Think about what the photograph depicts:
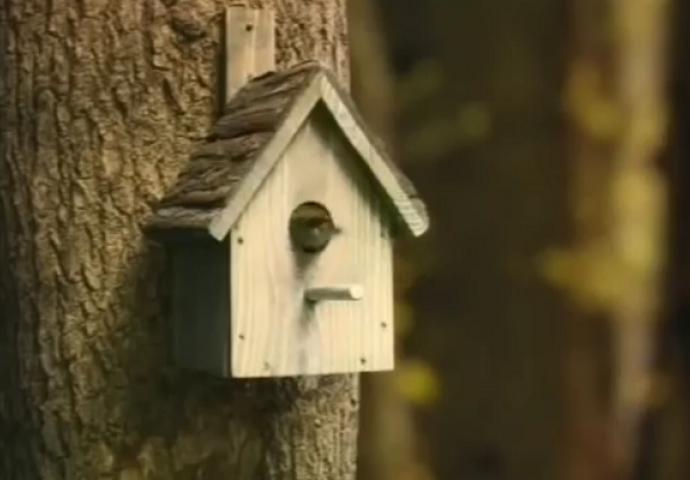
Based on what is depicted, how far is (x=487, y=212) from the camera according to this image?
4.72 ft

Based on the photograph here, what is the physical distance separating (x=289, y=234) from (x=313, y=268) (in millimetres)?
30

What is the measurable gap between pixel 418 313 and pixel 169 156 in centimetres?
48

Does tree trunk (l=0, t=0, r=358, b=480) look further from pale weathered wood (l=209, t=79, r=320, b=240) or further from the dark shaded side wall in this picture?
the dark shaded side wall

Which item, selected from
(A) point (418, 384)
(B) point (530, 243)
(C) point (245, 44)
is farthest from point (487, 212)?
(C) point (245, 44)

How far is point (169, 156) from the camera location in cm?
103

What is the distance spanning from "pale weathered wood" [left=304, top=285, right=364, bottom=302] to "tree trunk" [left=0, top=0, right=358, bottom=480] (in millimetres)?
120

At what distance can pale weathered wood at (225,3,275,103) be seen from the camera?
1.03 metres

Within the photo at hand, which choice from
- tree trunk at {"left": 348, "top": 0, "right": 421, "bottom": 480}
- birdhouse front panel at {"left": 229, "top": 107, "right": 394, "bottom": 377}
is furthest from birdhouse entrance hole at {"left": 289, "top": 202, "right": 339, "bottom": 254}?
tree trunk at {"left": 348, "top": 0, "right": 421, "bottom": 480}

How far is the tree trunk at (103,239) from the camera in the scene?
1019mm

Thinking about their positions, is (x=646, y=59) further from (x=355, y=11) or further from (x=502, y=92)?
(x=355, y=11)

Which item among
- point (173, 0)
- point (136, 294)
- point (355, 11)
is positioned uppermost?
point (355, 11)

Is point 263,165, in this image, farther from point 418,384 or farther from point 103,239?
point 418,384

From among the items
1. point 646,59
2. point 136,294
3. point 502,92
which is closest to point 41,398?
point 136,294

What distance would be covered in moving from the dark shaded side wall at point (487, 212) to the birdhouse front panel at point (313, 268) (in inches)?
17.4
